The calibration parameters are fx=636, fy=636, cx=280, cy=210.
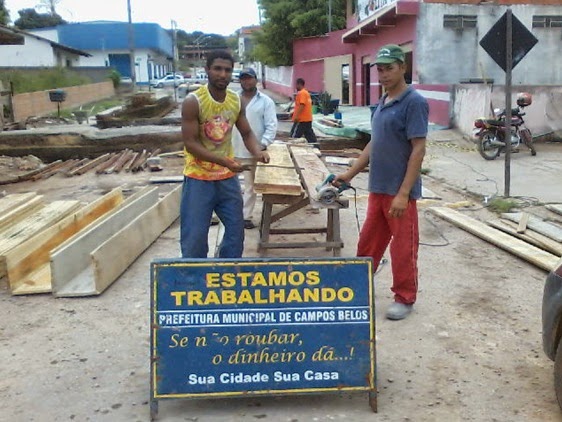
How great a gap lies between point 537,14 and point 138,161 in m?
13.8

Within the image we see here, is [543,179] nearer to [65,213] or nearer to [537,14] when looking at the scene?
[65,213]

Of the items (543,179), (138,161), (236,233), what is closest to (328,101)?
(138,161)

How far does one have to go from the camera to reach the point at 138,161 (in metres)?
13.6

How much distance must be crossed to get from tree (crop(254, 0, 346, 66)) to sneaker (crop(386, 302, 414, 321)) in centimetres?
3486

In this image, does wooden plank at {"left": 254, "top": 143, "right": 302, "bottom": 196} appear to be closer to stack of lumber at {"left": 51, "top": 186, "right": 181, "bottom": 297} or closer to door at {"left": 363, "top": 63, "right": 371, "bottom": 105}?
stack of lumber at {"left": 51, "top": 186, "right": 181, "bottom": 297}

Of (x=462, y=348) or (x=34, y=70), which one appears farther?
(x=34, y=70)

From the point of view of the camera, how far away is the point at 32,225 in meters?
6.85

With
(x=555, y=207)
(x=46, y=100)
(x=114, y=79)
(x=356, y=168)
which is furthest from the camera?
(x=114, y=79)

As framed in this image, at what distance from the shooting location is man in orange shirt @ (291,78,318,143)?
44.4ft

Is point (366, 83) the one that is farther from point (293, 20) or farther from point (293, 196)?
point (293, 196)

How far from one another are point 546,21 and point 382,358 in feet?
62.7

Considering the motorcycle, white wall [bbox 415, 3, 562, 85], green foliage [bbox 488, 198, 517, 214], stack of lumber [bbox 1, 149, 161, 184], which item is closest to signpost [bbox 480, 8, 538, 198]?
green foliage [bbox 488, 198, 517, 214]

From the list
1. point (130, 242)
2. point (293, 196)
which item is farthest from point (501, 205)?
point (130, 242)

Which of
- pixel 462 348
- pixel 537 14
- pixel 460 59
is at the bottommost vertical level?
→ pixel 462 348
